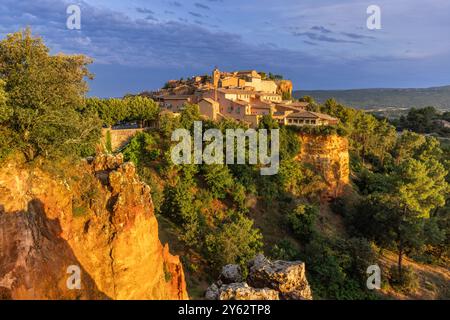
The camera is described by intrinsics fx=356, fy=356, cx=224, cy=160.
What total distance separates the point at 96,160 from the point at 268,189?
24.7 m

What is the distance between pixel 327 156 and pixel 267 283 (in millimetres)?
29519

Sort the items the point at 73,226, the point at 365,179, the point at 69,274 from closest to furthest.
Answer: the point at 69,274, the point at 73,226, the point at 365,179

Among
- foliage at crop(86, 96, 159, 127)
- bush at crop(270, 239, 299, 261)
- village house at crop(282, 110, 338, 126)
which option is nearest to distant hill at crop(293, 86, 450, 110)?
village house at crop(282, 110, 338, 126)

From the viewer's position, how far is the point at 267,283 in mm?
16594

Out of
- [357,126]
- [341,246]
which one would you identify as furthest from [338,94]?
[341,246]

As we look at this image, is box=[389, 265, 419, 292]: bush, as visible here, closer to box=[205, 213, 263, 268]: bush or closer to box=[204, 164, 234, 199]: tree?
box=[205, 213, 263, 268]: bush

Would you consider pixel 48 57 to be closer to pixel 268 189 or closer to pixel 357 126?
pixel 268 189

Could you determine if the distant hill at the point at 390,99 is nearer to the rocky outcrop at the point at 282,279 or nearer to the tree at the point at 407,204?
the tree at the point at 407,204

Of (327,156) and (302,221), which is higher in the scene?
(327,156)

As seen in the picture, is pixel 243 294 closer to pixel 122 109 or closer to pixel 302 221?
pixel 302 221

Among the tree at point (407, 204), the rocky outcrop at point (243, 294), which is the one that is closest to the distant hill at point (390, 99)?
the tree at point (407, 204)

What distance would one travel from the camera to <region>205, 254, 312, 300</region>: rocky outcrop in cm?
1430

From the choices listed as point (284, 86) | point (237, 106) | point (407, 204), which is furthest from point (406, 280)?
point (284, 86)

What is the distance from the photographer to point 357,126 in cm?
5706
